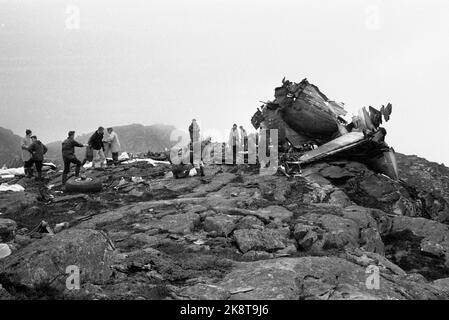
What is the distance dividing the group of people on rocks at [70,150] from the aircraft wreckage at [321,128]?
803 centimetres

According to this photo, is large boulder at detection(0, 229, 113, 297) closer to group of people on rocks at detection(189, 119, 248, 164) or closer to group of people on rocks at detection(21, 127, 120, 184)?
group of people on rocks at detection(21, 127, 120, 184)

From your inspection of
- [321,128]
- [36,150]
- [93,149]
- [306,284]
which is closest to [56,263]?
[306,284]

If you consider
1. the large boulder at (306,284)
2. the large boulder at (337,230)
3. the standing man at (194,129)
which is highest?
the standing man at (194,129)

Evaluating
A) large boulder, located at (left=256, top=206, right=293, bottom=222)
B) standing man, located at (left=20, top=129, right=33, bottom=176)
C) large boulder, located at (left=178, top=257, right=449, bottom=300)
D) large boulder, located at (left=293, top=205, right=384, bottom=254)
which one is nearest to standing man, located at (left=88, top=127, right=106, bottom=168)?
standing man, located at (left=20, top=129, right=33, bottom=176)

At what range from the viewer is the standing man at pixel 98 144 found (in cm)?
1788

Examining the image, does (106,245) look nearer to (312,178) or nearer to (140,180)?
(140,180)

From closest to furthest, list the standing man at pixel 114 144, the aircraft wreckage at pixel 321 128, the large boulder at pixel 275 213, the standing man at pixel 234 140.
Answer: the large boulder at pixel 275 213, the aircraft wreckage at pixel 321 128, the standing man at pixel 234 140, the standing man at pixel 114 144

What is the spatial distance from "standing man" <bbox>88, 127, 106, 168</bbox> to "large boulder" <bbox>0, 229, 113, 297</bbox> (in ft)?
40.6

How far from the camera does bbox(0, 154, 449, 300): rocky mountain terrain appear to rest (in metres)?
5.69

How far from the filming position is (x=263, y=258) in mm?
7684

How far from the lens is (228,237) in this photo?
8914 mm

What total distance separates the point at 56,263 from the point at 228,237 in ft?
13.9

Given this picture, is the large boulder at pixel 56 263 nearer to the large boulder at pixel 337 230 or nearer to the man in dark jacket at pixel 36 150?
the large boulder at pixel 337 230

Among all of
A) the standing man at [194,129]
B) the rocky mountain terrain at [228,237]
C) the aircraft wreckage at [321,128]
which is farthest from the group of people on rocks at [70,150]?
the aircraft wreckage at [321,128]
